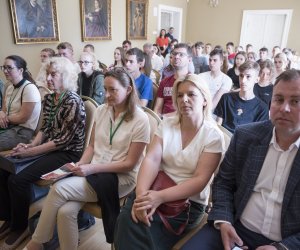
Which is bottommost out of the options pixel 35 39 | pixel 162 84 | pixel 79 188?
pixel 79 188

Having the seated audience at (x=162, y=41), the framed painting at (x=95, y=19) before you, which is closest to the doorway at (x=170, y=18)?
the seated audience at (x=162, y=41)

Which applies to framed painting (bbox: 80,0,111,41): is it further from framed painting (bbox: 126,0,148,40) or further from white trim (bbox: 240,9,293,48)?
white trim (bbox: 240,9,293,48)

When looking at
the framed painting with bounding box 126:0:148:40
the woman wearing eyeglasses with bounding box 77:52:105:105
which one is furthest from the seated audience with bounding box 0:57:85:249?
the framed painting with bounding box 126:0:148:40

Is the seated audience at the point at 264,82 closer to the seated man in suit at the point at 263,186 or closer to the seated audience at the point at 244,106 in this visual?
the seated audience at the point at 244,106

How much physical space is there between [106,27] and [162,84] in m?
4.59

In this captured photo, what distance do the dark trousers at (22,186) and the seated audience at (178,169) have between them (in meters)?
0.80

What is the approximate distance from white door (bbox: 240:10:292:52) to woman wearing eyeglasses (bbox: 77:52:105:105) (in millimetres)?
8010

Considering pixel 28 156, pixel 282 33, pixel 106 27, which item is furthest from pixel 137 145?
pixel 282 33

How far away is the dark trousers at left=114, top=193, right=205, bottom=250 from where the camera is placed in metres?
1.22

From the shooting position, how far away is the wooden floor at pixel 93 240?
6.23ft

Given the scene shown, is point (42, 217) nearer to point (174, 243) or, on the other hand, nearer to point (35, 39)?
point (174, 243)

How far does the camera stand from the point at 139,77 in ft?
10.3

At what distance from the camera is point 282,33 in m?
9.07

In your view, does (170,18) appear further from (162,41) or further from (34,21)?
(34,21)
